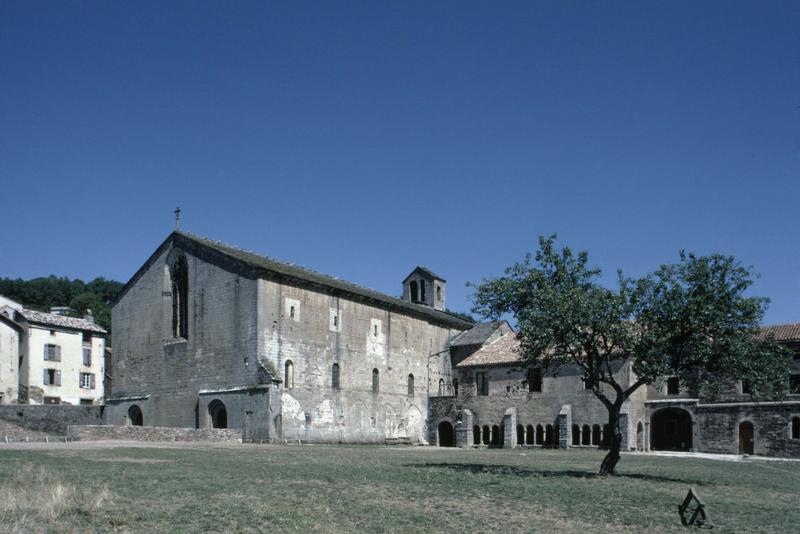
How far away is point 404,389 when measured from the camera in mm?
65188

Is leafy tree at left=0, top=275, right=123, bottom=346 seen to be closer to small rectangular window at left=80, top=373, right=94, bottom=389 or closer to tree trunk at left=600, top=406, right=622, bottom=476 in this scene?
small rectangular window at left=80, top=373, right=94, bottom=389

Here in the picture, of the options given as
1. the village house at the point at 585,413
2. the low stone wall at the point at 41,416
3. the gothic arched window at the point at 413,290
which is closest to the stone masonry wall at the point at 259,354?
the low stone wall at the point at 41,416

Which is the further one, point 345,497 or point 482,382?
point 482,382

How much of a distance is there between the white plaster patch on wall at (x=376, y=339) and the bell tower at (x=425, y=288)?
570 inches

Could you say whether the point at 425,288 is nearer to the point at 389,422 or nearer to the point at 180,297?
the point at 389,422

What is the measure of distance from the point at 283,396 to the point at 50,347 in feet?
92.4

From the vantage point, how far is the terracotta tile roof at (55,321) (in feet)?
220

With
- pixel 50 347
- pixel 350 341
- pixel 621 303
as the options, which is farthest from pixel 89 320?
pixel 621 303

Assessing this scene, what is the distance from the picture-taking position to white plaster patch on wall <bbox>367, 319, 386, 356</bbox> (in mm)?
61688

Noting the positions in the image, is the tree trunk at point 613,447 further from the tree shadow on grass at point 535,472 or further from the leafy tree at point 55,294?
the leafy tree at point 55,294

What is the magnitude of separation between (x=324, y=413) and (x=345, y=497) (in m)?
37.3

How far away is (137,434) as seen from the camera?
4303 cm

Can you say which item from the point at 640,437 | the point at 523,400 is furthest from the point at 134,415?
the point at 640,437

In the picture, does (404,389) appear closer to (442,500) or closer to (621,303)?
(621,303)
